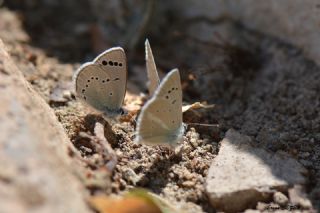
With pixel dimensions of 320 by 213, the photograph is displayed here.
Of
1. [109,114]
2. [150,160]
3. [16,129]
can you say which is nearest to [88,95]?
[109,114]

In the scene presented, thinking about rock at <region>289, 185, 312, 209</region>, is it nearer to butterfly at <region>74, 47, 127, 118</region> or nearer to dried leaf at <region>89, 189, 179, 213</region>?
dried leaf at <region>89, 189, 179, 213</region>

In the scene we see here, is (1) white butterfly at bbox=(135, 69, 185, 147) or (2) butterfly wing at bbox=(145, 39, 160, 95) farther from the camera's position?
(2) butterfly wing at bbox=(145, 39, 160, 95)

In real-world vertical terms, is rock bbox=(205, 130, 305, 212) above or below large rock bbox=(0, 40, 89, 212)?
above

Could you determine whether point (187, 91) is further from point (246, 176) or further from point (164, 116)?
point (246, 176)

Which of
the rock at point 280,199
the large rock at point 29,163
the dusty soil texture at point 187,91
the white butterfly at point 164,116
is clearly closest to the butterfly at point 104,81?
the dusty soil texture at point 187,91

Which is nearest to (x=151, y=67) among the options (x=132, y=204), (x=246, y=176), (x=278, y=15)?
(x=246, y=176)

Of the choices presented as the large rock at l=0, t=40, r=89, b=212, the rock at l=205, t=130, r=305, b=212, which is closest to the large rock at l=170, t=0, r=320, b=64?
the rock at l=205, t=130, r=305, b=212

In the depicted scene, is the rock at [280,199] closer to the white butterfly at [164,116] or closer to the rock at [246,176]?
the rock at [246,176]

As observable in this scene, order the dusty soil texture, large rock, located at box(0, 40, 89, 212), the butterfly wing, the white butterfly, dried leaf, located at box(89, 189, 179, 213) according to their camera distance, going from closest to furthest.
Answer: large rock, located at box(0, 40, 89, 212) → dried leaf, located at box(89, 189, 179, 213) → the white butterfly → the dusty soil texture → the butterfly wing
